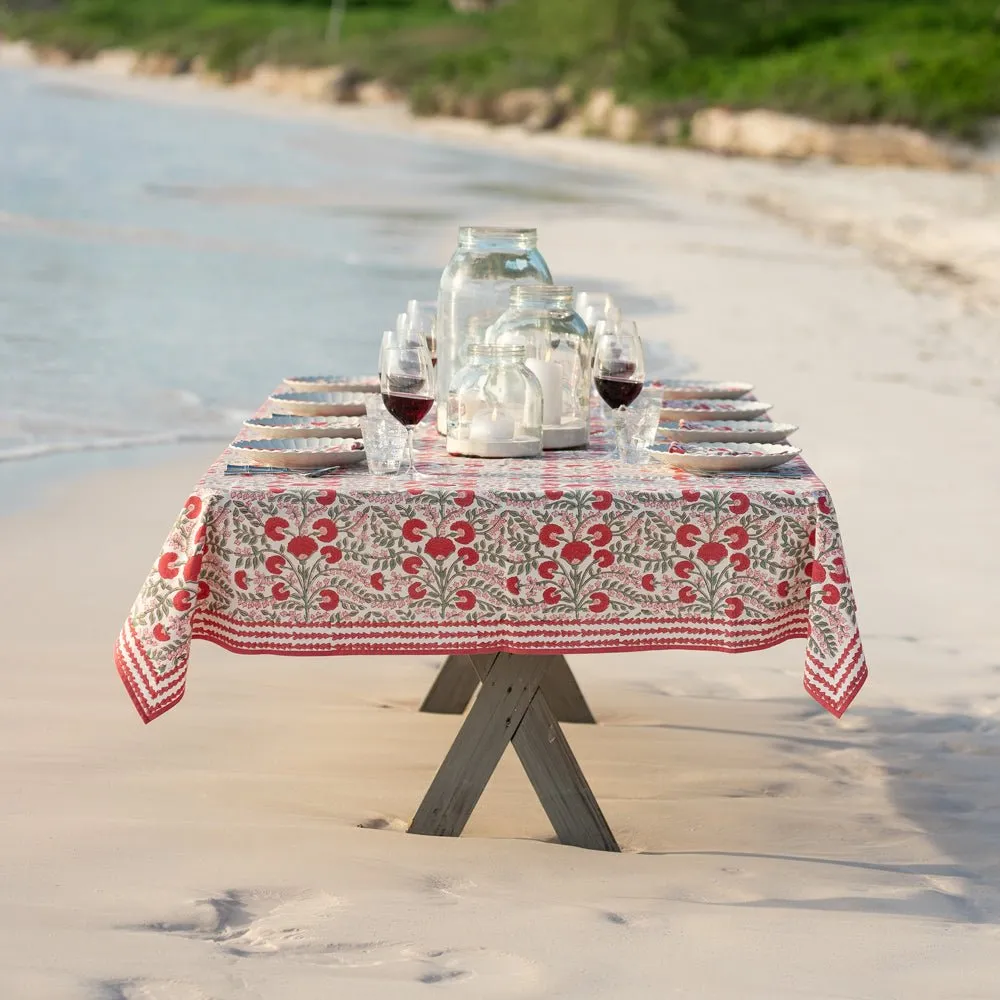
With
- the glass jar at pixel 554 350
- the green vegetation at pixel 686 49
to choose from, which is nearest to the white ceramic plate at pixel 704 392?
the glass jar at pixel 554 350

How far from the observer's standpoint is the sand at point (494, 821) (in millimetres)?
2979

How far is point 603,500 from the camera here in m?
3.16

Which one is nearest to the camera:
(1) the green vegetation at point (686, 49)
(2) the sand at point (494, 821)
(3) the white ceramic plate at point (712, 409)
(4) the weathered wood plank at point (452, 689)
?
(2) the sand at point (494, 821)

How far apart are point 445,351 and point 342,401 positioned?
30 cm

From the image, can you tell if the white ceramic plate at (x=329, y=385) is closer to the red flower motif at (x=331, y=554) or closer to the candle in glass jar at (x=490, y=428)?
the candle in glass jar at (x=490, y=428)

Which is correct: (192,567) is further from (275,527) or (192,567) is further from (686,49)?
(686,49)

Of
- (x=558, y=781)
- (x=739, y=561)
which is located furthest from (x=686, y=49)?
(x=739, y=561)

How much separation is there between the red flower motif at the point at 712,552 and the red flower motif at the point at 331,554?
662 millimetres

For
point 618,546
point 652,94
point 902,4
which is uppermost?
point 902,4

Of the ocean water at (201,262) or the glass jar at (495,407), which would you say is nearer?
the glass jar at (495,407)

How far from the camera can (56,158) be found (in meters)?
32.3

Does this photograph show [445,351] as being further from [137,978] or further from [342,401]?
[137,978]

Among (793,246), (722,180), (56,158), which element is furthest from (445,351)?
(56,158)

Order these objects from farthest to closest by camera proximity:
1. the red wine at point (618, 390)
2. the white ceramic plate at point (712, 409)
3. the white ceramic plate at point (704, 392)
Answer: the white ceramic plate at point (704, 392)
the white ceramic plate at point (712, 409)
the red wine at point (618, 390)
